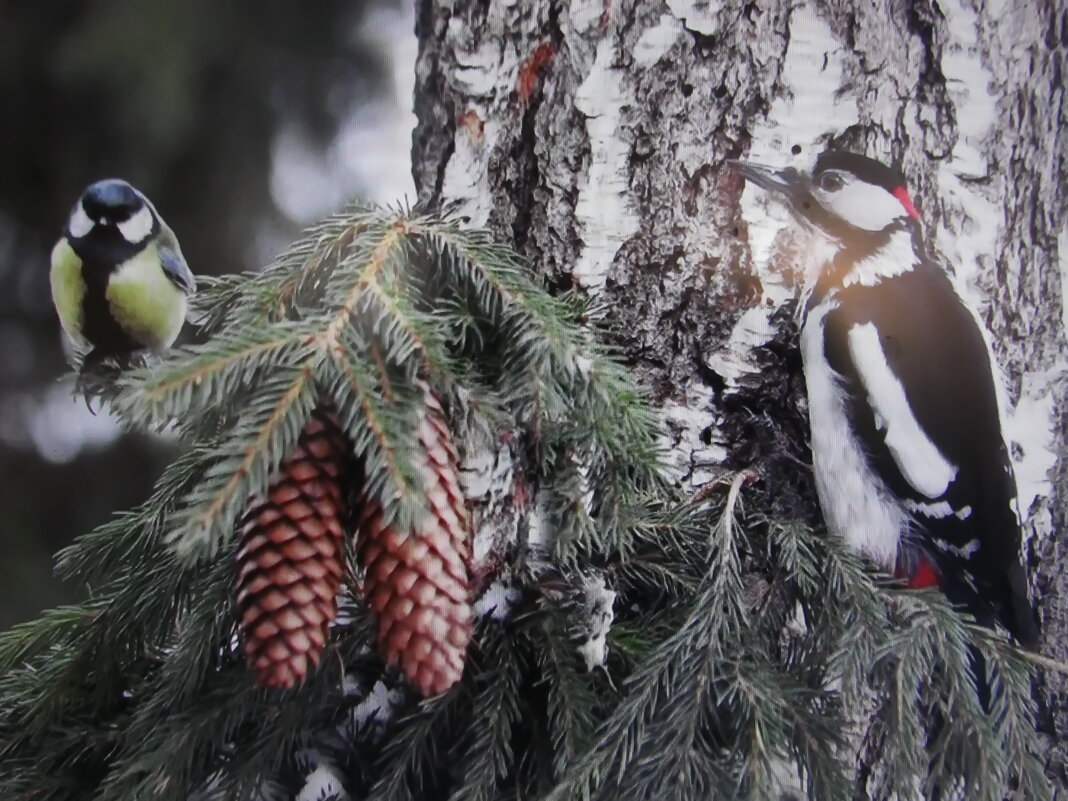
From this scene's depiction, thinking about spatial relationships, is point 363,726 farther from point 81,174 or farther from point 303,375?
point 81,174

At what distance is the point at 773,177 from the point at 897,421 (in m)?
0.20

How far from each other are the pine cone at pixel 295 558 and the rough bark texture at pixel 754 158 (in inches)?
10.8

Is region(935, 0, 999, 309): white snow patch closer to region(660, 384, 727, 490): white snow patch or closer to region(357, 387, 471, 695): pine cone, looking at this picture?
region(660, 384, 727, 490): white snow patch

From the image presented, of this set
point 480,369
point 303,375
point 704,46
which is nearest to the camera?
point 303,375

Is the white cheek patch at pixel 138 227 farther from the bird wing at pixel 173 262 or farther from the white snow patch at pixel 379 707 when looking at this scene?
the white snow patch at pixel 379 707

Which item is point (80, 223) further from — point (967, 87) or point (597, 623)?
point (967, 87)

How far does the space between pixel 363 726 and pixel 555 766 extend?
0.50 feet

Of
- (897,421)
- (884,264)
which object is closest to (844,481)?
(897,421)

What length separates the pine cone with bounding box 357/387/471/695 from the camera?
0.44m

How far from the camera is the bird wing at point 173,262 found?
674mm

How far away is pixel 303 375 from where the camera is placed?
415 millimetres

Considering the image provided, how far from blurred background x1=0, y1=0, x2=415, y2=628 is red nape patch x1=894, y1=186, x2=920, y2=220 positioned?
381mm

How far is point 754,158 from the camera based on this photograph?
0.65 m

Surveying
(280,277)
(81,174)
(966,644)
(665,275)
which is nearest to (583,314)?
(665,275)
